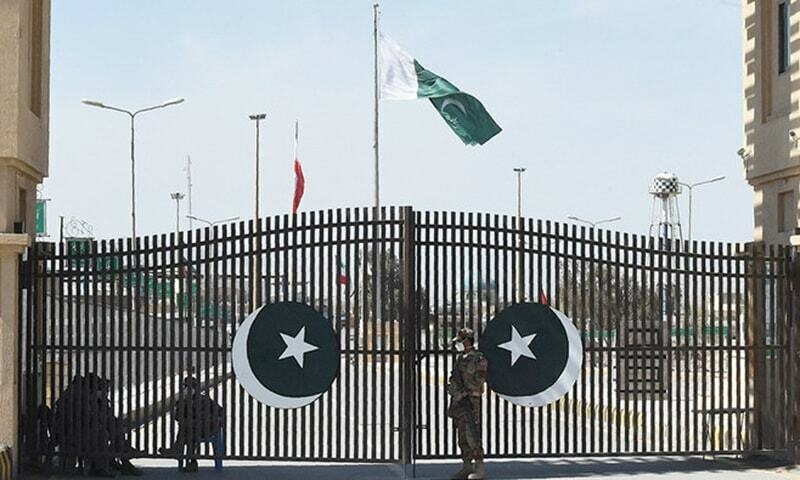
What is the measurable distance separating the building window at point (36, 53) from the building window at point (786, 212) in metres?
9.78

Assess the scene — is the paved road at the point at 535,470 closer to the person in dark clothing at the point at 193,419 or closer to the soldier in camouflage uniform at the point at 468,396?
the person in dark clothing at the point at 193,419

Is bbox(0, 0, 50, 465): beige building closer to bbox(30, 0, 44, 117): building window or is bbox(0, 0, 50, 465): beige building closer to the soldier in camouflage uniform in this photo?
bbox(30, 0, 44, 117): building window

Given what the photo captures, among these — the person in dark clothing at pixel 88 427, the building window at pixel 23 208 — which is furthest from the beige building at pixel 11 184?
the person in dark clothing at pixel 88 427

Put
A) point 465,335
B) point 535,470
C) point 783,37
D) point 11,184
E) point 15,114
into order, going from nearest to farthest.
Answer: point 15,114, point 11,184, point 465,335, point 535,470, point 783,37

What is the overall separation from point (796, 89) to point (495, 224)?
14.1 feet

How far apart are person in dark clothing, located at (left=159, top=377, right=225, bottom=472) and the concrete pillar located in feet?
5.94

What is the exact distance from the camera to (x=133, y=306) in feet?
47.1

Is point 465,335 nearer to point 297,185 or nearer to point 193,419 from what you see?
point 193,419

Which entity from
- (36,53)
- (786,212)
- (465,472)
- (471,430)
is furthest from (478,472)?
(36,53)

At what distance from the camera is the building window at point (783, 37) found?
1575 cm

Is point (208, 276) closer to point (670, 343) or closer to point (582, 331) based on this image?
point (582, 331)

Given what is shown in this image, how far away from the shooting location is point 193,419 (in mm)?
14203

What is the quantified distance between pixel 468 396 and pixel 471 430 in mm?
400

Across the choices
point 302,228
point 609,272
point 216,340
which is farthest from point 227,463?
point 609,272
